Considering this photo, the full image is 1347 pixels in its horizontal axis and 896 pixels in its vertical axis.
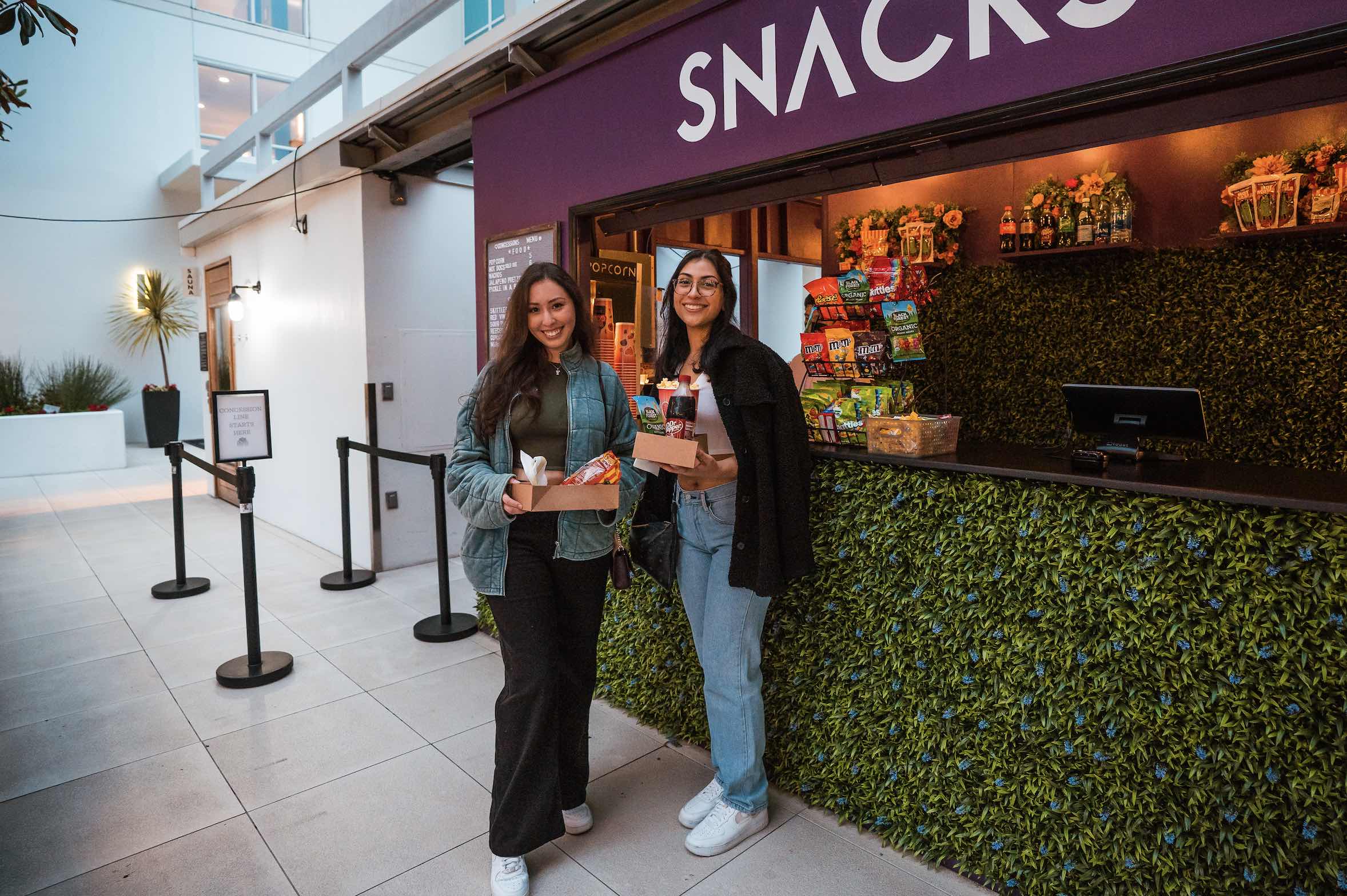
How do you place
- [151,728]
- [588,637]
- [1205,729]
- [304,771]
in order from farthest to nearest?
1. [151,728]
2. [304,771]
3. [588,637]
4. [1205,729]

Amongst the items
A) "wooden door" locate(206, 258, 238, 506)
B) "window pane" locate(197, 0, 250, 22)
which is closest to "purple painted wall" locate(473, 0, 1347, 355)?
"wooden door" locate(206, 258, 238, 506)

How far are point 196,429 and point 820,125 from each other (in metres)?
14.9

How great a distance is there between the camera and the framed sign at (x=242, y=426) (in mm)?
4172

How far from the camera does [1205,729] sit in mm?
1799

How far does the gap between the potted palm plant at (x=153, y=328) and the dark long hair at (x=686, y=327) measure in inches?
515

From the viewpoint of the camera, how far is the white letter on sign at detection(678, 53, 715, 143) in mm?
2975

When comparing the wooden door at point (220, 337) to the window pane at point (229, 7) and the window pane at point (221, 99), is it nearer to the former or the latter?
the window pane at point (221, 99)

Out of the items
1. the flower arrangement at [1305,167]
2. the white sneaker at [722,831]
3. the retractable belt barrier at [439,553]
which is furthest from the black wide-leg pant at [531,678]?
the flower arrangement at [1305,167]

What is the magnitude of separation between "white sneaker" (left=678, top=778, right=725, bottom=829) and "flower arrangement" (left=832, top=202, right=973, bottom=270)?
11.2 ft

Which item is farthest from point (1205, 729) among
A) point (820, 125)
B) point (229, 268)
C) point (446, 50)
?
point (446, 50)

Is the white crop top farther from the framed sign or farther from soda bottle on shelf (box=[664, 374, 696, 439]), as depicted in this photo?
the framed sign

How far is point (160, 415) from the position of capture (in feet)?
42.8

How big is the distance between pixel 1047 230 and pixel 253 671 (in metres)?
4.69

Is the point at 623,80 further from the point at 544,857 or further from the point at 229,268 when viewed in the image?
the point at 229,268
